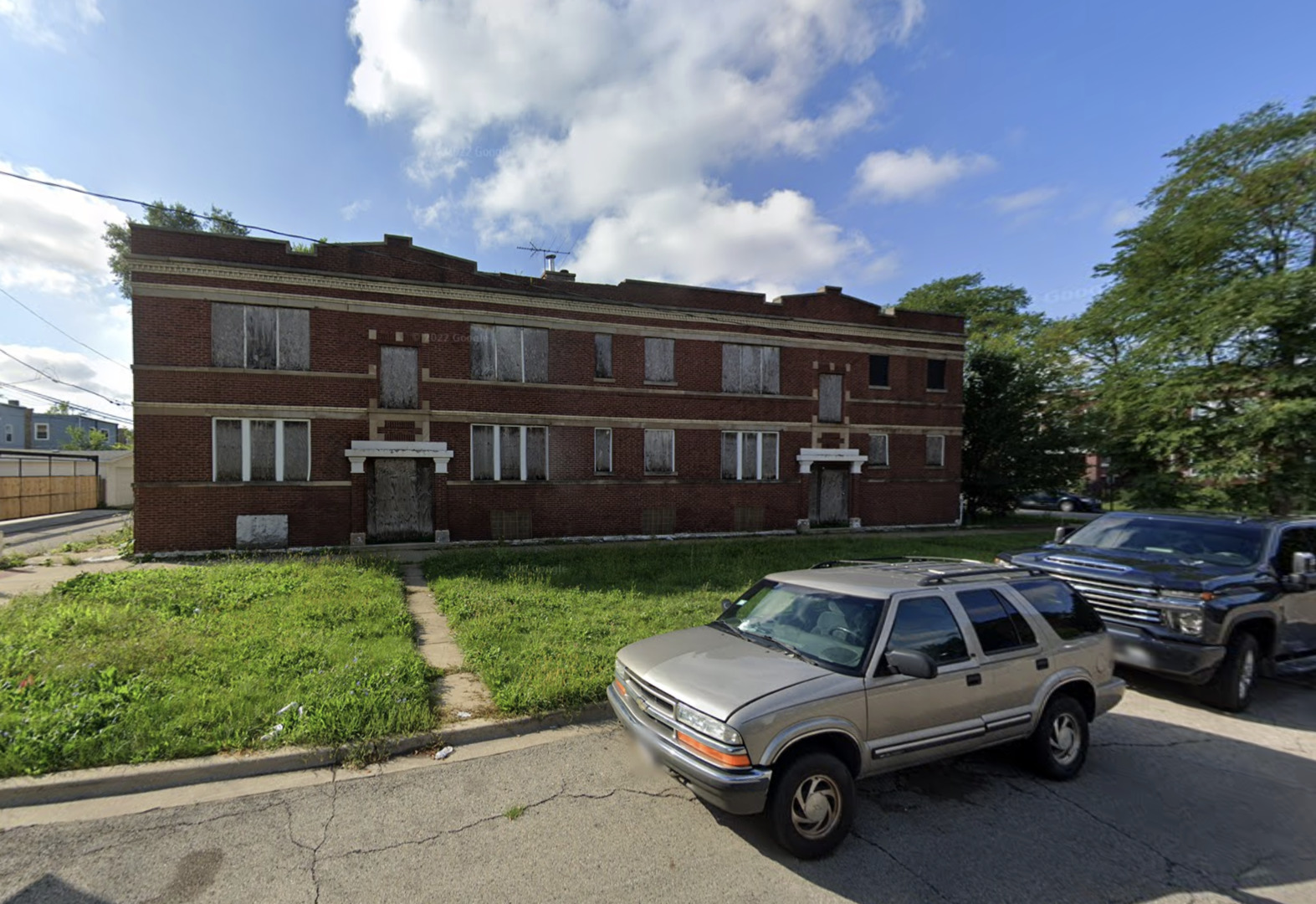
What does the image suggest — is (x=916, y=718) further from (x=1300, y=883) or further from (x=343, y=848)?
(x=343, y=848)

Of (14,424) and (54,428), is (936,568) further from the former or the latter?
(54,428)

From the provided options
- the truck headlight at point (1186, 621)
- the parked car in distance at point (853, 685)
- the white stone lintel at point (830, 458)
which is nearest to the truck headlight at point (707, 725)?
the parked car in distance at point (853, 685)

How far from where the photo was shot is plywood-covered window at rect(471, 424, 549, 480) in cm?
1647

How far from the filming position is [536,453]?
17016 millimetres

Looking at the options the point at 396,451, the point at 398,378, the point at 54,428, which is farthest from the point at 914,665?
the point at 54,428

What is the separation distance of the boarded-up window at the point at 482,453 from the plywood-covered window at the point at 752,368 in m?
7.78

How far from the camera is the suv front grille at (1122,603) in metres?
5.95

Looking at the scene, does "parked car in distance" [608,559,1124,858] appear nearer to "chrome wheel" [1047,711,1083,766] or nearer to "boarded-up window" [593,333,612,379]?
"chrome wheel" [1047,711,1083,766]

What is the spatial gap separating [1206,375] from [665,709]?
19796mm

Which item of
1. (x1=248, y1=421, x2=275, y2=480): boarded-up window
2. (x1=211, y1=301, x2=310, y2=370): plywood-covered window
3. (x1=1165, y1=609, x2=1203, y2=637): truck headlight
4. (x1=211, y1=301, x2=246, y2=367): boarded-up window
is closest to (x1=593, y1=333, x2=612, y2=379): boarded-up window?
(x1=211, y1=301, x2=310, y2=370): plywood-covered window

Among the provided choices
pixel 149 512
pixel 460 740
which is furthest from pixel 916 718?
pixel 149 512

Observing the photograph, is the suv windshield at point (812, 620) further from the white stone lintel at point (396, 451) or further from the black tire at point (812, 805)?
the white stone lintel at point (396, 451)

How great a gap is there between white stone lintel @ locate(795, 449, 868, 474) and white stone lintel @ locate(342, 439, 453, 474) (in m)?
11.6

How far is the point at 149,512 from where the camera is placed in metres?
13.7
